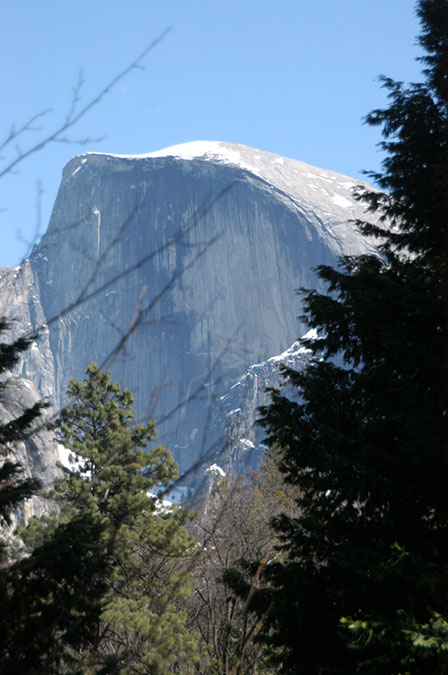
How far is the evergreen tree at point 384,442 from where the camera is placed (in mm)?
5195

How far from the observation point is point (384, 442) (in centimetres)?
657

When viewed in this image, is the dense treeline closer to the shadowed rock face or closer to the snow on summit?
the shadowed rock face

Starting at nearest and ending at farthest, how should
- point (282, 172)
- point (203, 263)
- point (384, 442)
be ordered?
point (384, 442), point (203, 263), point (282, 172)

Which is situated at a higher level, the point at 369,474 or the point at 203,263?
the point at 203,263

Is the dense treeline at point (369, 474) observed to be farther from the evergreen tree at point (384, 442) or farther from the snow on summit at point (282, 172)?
the snow on summit at point (282, 172)

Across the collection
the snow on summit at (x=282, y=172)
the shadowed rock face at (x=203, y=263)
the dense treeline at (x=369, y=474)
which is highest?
the snow on summit at (x=282, y=172)

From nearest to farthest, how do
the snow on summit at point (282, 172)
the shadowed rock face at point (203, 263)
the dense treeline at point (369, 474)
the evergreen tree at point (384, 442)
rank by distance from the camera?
1. the dense treeline at point (369, 474)
2. the evergreen tree at point (384, 442)
3. the shadowed rock face at point (203, 263)
4. the snow on summit at point (282, 172)

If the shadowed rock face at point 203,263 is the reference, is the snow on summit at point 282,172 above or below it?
above

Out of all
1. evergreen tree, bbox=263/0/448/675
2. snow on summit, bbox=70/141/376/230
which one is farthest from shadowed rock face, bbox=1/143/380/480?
evergreen tree, bbox=263/0/448/675

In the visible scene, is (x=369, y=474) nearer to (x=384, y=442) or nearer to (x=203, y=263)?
(x=384, y=442)

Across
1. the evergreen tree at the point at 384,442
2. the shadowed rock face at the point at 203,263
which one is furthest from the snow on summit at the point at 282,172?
the evergreen tree at the point at 384,442

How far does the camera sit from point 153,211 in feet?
429

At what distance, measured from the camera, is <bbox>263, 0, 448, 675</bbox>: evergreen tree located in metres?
5.20

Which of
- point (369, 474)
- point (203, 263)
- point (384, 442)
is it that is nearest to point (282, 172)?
point (203, 263)
